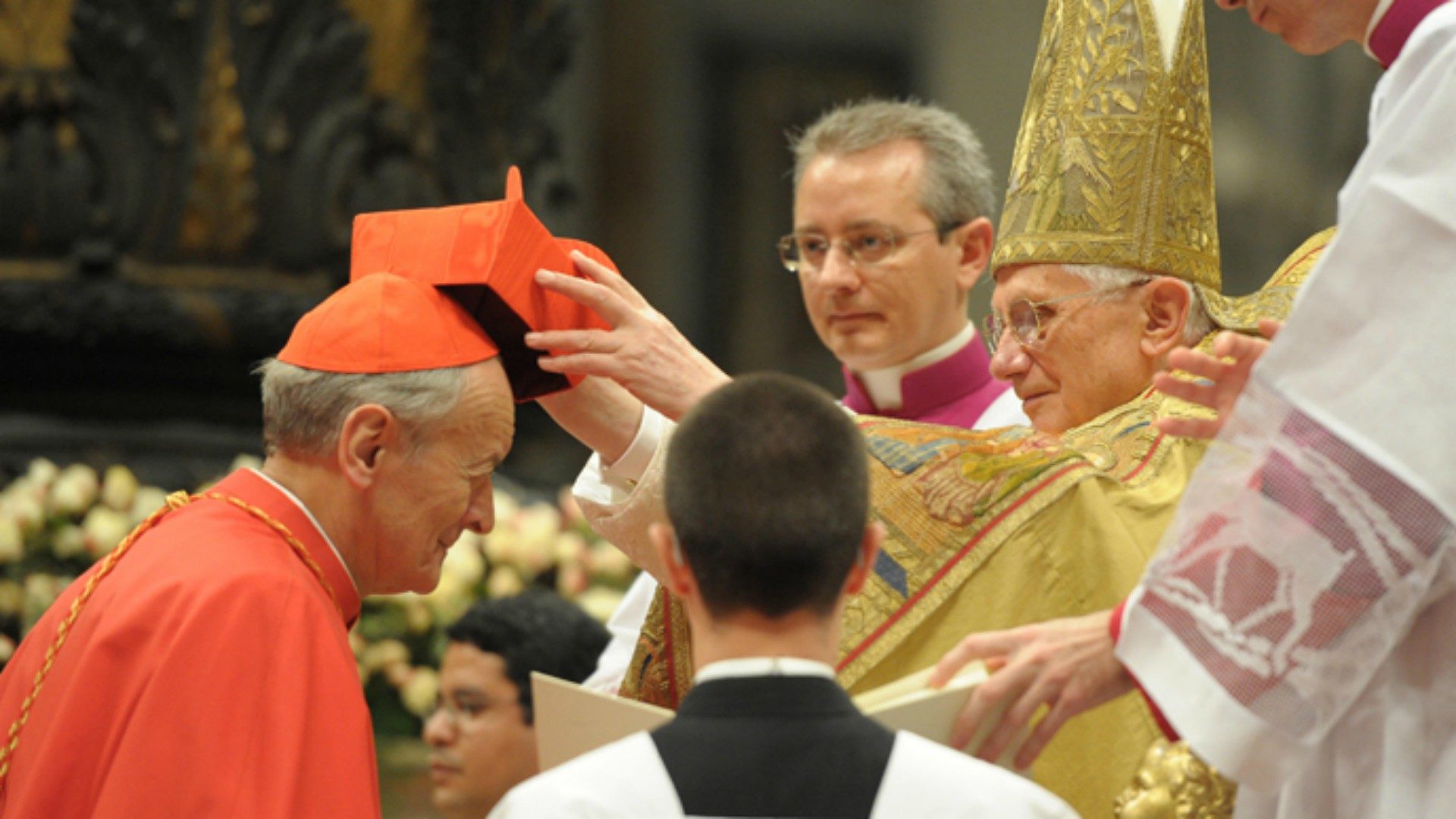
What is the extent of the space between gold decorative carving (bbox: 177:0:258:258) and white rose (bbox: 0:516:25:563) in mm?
1468

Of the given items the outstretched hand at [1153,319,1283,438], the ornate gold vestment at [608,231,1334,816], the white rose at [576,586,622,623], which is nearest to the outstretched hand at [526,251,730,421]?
the ornate gold vestment at [608,231,1334,816]

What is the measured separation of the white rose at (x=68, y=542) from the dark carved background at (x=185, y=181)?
85 centimetres

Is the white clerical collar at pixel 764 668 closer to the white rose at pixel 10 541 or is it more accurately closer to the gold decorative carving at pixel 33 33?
the white rose at pixel 10 541

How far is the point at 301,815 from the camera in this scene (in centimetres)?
257

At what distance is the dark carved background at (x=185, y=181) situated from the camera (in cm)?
608

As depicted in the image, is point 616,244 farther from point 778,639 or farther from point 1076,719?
point 778,639

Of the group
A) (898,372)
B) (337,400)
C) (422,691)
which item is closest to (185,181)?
(422,691)

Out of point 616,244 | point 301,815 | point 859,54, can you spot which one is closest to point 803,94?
point 859,54

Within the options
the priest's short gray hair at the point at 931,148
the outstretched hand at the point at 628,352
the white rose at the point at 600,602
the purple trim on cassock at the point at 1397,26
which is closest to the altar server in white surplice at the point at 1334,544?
the purple trim on cassock at the point at 1397,26

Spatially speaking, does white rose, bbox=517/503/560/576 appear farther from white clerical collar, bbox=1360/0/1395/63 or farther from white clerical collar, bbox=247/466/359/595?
white clerical collar, bbox=1360/0/1395/63


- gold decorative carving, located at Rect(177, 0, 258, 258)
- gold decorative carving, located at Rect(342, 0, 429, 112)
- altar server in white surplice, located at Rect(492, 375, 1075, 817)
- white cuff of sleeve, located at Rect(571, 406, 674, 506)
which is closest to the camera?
altar server in white surplice, located at Rect(492, 375, 1075, 817)

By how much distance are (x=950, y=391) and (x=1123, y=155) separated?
1.42m

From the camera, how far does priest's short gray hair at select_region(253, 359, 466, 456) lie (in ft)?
9.53

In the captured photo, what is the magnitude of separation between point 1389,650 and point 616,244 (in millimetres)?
5284
